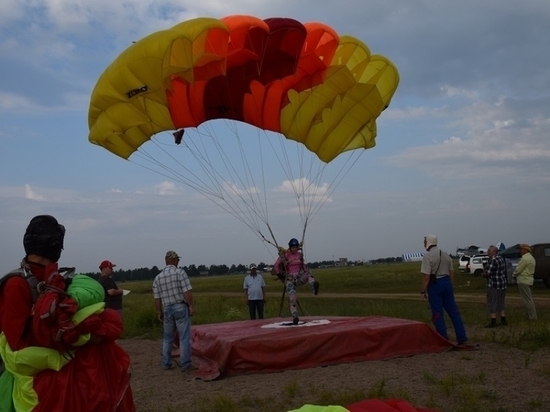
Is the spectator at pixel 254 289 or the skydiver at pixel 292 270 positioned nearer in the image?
the skydiver at pixel 292 270

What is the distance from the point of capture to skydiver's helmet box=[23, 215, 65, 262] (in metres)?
2.94

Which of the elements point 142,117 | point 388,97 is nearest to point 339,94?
point 388,97

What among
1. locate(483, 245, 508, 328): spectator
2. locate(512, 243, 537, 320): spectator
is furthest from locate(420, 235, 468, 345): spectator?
locate(512, 243, 537, 320): spectator

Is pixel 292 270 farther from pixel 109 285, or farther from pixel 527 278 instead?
pixel 527 278

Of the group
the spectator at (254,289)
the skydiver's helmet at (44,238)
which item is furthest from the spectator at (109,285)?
the skydiver's helmet at (44,238)

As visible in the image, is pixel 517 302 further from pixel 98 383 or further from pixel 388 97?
pixel 98 383

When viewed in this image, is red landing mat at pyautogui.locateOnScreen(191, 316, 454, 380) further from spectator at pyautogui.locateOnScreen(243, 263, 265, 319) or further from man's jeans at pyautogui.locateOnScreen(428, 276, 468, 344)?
spectator at pyautogui.locateOnScreen(243, 263, 265, 319)

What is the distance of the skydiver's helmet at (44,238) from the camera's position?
116 inches

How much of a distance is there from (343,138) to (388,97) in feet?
3.00

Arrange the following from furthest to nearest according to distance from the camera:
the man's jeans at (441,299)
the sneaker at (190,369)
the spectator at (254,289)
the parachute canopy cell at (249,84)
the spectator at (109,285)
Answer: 1. the spectator at (254,289)
2. the spectator at (109,285)
3. the man's jeans at (441,299)
4. the sneaker at (190,369)
5. the parachute canopy cell at (249,84)

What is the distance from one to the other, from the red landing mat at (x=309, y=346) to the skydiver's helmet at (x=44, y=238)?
4.83 meters

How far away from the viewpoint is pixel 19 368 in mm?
2787

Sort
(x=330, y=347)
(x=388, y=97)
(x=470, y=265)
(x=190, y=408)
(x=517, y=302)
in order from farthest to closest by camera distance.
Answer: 1. (x=470, y=265)
2. (x=517, y=302)
3. (x=388, y=97)
4. (x=330, y=347)
5. (x=190, y=408)

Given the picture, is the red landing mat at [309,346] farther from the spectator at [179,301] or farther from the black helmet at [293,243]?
the black helmet at [293,243]
